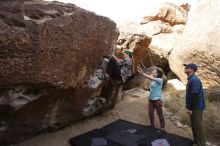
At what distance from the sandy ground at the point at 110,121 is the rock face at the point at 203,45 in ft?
6.62

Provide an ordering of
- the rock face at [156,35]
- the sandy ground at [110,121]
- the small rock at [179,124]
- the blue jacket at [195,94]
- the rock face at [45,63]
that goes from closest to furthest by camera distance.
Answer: the rock face at [45,63], the blue jacket at [195,94], the sandy ground at [110,121], the small rock at [179,124], the rock face at [156,35]

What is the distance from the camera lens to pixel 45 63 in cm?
486

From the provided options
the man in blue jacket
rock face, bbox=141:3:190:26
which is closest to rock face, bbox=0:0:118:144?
the man in blue jacket

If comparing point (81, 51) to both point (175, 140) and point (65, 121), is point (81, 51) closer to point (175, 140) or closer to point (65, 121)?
point (65, 121)

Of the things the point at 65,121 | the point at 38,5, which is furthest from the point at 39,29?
the point at 65,121

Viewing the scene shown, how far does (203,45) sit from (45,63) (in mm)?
5941

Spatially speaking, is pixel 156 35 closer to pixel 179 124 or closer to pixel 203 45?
pixel 203 45

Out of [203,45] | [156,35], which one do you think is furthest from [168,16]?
[203,45]

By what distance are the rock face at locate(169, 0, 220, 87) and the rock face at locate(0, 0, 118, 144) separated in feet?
13.6

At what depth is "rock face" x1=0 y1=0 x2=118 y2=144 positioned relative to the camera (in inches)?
172

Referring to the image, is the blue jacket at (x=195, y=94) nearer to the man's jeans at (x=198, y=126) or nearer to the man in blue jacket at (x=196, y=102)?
the man in blue jacket at (x=196, y=102)

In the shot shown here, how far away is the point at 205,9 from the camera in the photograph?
10.3m

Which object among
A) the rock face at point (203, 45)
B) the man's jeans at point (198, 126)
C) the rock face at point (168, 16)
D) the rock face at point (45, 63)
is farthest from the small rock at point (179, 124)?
the rock face at point (168, 16)

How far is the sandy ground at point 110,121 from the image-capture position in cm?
552
